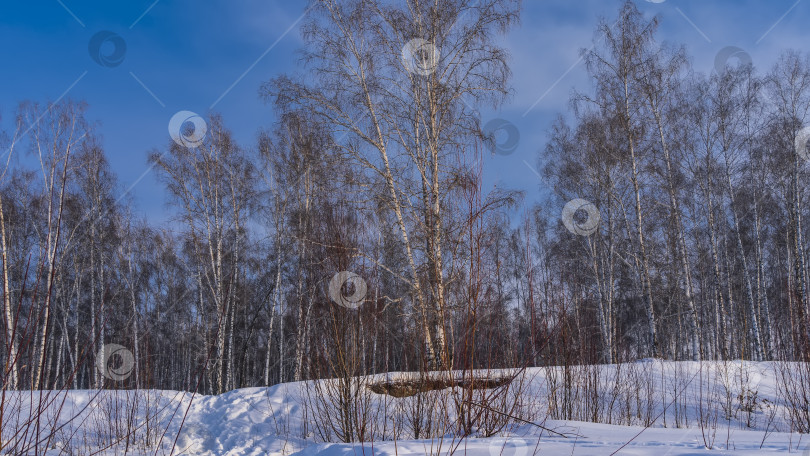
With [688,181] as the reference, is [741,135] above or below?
above

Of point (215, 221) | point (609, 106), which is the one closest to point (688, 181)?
point (609, 106)

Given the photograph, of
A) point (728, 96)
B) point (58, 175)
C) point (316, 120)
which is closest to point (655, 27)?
point (728, 96)

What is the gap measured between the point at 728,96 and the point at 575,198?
4.69 m

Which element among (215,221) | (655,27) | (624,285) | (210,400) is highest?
(655,27)

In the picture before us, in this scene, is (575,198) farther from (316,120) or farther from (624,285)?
(316,120)

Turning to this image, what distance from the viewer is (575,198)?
1455 centimetres

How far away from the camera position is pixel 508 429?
3992 mm

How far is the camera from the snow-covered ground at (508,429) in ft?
10.3

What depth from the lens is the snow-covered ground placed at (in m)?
3.14

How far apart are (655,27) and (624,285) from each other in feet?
30.7

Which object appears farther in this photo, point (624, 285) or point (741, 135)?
point (624, 285)

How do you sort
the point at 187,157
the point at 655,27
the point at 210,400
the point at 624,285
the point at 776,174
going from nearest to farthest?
1. the point at 210,400
2. the point at 655,27
3. the point at 187,157
4. the point at 776,174
5. the point at 624,285

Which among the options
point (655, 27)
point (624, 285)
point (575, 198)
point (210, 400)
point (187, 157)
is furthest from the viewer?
point (624, 285)

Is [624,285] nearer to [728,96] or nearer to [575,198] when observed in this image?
[575,198]
